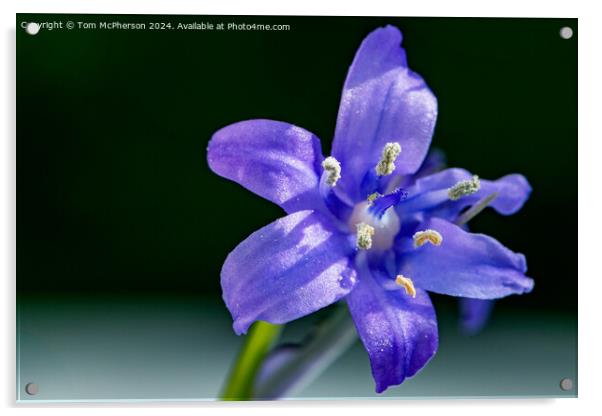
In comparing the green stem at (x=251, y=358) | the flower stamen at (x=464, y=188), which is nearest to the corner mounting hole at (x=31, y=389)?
the green stem at (x=251, y=358)

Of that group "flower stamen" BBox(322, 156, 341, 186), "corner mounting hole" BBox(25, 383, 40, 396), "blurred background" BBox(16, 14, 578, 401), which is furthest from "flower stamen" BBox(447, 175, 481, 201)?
"corner mounting hole" BBox(25, 383, 40, 396)

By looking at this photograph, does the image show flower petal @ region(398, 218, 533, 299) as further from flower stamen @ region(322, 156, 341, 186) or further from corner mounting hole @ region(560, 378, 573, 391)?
corner mounting hole @ region(560, 378, 573, 391)

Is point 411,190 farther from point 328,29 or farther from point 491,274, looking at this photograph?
point 328,29

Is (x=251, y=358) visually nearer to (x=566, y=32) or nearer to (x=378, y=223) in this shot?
(x=378, y=223)

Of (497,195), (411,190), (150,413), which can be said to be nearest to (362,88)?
(411,190)

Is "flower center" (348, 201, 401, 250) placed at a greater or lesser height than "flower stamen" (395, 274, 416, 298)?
greater

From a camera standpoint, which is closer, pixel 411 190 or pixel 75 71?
pixel 411 190
